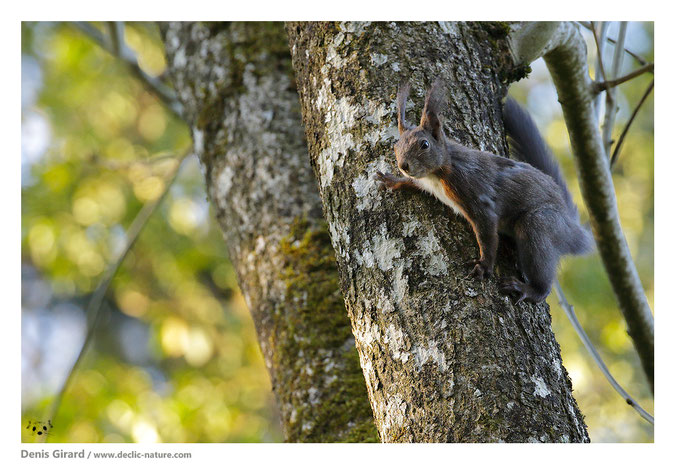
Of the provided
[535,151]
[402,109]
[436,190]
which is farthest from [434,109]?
[535,151]

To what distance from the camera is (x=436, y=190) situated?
1951 millimetres

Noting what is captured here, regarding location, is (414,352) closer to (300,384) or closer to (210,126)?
(300,384)

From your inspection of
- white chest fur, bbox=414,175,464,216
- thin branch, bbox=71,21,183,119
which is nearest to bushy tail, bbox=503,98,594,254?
white chest fur, bbox=414,175,464,216

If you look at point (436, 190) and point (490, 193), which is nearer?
point (436, 190)

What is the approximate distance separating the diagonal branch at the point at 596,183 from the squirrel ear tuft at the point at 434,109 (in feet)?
3.06

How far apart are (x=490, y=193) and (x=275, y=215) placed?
112 centimetres

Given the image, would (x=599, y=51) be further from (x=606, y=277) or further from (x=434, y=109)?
(x=434, y=109)

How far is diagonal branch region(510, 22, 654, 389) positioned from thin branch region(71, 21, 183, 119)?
292 cm

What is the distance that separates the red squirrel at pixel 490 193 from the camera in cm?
188

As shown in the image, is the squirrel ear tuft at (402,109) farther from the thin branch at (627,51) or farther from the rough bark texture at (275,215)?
the thin branch at (627,51)

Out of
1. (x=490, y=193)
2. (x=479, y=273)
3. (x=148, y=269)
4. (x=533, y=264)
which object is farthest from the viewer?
(x=148, y=269)

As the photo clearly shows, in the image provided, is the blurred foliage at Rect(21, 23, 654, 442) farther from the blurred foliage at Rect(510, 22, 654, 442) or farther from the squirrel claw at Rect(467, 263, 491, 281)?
the squirrel claw at Rect(467, 263, 491, 281)

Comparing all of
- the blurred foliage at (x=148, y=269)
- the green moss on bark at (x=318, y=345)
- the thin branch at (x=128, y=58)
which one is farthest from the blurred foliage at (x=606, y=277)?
the thin branch at (x=128, y=58)
